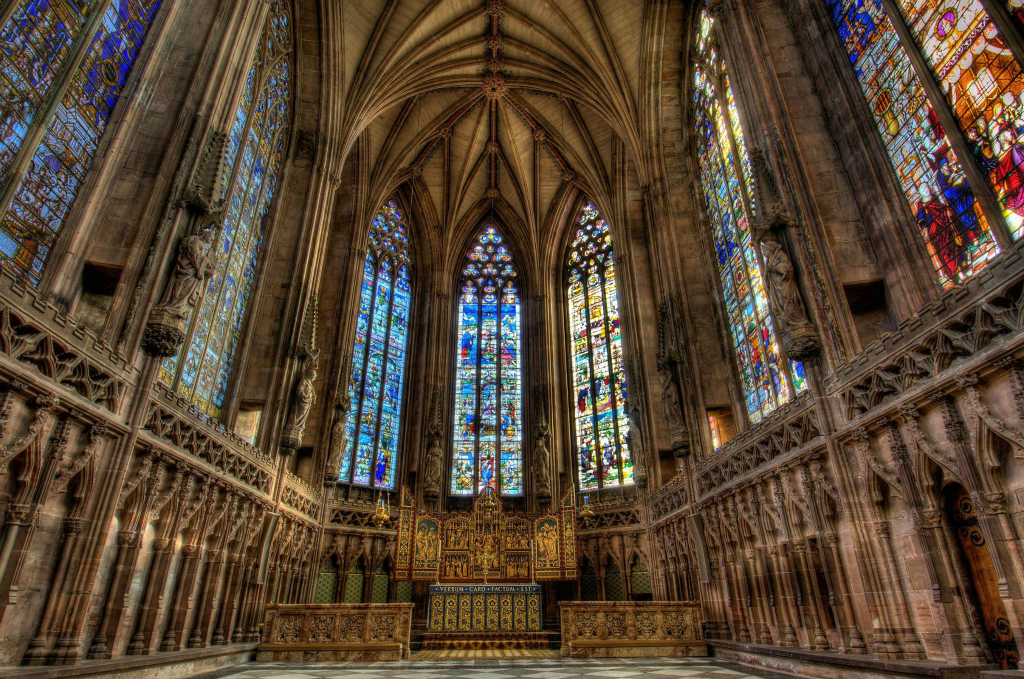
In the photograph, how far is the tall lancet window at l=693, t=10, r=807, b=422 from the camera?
1289cm

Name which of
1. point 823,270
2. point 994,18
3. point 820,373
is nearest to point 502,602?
point 820,373

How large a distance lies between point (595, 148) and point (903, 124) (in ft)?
51.3

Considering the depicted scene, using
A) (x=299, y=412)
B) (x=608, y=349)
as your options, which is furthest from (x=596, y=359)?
(x=299, y=412)

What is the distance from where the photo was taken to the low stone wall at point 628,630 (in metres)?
12.1

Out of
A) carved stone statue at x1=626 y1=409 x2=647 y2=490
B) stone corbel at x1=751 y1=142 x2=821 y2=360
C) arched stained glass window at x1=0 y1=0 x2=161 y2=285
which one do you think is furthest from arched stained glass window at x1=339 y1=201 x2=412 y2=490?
stone corbel at x1=751 y1=142 x2=821 y2=360

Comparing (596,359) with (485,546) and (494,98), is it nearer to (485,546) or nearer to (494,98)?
(485,546)

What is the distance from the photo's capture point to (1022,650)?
18.9 ft

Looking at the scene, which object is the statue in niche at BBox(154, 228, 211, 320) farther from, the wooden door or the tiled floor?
the wooden door

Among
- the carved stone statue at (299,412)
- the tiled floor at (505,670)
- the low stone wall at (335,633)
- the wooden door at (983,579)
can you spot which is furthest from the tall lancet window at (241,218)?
the wooden door at (983,579)

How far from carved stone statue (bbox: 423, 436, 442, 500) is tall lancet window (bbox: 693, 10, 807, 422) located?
11.4 m

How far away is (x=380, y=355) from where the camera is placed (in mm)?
23297

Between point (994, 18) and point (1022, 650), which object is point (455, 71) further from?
point (1022, 650)

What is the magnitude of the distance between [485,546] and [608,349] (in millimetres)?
10518

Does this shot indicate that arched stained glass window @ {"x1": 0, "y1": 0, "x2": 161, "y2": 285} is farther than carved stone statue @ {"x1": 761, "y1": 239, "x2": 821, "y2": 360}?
No
